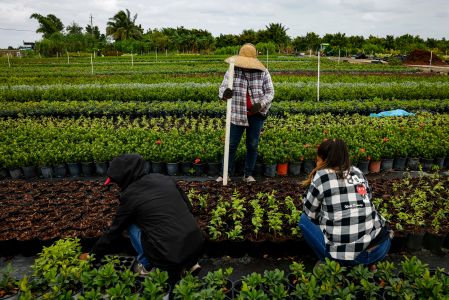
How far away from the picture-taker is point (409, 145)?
751 cm

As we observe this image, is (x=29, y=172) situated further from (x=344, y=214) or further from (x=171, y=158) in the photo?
(x=344, y=214)

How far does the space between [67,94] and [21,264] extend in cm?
1204

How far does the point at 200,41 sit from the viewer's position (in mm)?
63375

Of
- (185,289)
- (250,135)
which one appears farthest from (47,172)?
(185,289)

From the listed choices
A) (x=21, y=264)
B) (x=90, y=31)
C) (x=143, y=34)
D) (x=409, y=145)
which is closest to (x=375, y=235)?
(x=21, y=264)

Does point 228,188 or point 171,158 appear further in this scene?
point 171,158

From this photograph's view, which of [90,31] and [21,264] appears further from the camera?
[90,31]

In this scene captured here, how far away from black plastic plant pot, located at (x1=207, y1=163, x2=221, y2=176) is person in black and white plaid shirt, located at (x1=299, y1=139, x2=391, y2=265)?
3716 mm

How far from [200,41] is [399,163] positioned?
59.4 m

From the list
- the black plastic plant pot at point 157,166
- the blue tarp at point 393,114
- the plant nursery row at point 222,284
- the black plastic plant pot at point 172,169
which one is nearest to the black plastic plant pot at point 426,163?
the blue tarp at point 393,114

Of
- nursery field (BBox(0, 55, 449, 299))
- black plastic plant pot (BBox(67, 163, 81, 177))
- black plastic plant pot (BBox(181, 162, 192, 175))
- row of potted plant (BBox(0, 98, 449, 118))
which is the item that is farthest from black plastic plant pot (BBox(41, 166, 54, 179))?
row of potted plant (BBox(0, 98, 449, 118))

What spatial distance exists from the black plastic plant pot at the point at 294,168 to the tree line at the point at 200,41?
49067mm

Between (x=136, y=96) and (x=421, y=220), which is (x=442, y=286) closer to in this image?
(x=421, y=220)

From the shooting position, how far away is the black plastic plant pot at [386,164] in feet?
24.5
